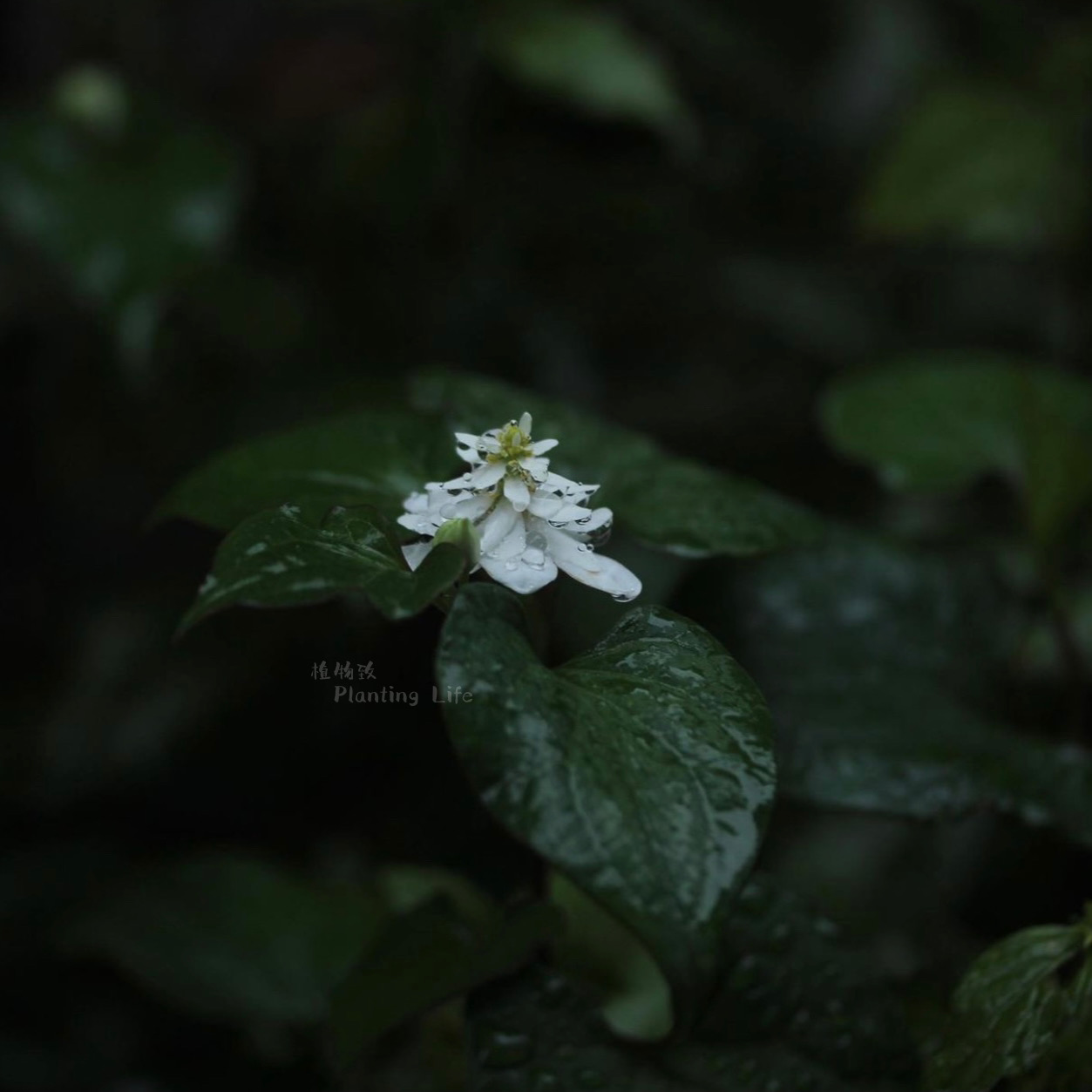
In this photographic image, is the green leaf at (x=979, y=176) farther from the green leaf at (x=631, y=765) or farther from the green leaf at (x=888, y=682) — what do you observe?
the green leaf at (x=631, y=765)

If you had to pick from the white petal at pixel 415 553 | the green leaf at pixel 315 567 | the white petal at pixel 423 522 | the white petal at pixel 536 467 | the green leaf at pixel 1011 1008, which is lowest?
the green leaf at pixel 1011 1008

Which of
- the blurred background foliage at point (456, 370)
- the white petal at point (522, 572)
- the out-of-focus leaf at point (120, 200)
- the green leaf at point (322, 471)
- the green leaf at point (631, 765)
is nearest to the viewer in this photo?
the green leaf at point (631, 765)

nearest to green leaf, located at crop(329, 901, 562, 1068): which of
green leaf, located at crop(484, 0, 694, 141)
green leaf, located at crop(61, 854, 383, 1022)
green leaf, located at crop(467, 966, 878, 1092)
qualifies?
green leaf, located at crop(467, 966, 878, 1092)

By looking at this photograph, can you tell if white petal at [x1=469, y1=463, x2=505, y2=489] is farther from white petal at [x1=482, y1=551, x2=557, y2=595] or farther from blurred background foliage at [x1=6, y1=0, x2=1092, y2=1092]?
blurred background foliage at [x1=6, y1=0, x2=1092, y2=1092]

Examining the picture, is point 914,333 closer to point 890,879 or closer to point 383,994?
point 890,879

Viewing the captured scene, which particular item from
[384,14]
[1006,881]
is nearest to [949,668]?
[1006,881]

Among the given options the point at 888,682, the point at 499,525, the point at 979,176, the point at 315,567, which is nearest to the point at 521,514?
the point at 499,525

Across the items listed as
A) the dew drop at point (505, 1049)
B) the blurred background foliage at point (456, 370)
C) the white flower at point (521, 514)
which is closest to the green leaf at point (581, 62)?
the blurred background foliage at point (456, 370)
